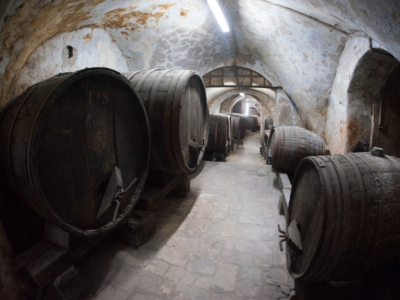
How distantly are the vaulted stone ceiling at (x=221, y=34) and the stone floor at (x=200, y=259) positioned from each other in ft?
5.98

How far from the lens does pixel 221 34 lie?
18.7 feet

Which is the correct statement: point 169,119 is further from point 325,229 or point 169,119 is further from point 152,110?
Result: point 325,229

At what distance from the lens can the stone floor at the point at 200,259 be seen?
1.80 metres

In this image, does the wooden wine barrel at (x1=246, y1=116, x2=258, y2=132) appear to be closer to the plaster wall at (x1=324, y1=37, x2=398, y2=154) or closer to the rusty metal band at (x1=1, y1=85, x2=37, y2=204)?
the plaster wall at (x1=324, y1=37, x2=398, y2=154)

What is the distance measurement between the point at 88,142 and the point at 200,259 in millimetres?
1538

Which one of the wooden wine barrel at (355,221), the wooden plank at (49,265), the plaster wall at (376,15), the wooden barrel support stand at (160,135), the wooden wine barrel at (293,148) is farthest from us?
the wooden wine barrel at (293,148)

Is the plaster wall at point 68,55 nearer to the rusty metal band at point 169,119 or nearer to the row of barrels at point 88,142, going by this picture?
the row of barrels at point 88,142

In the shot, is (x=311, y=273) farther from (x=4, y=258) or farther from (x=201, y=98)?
(x=201, y=98)

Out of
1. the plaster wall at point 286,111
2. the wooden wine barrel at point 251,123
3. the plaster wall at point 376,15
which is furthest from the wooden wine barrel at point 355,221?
the wooden wine barrel at point 251,123

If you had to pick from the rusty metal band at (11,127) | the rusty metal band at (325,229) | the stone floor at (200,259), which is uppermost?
the rusty metal band at (11,127)

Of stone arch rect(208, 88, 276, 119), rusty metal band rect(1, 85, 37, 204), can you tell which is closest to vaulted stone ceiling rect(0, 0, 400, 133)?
rusty metal band rect(1, 85, 37, 204)

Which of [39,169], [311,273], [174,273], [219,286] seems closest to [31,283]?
[39,169]

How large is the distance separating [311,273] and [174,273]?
1.18m

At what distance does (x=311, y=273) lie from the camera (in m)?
1.35
